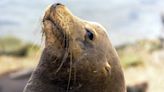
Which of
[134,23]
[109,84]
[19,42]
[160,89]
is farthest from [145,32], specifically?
[109,84]

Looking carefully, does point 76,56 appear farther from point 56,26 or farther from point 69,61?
point 56,26

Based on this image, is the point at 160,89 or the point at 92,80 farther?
the point at 160,89

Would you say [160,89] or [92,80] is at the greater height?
[92,80]

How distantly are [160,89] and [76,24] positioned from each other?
1176 centimetres

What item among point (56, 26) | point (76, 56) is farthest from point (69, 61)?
point (56, 26)

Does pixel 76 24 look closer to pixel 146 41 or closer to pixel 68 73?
pixel 68 73

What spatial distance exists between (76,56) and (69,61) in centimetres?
10

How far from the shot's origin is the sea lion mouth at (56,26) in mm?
5805

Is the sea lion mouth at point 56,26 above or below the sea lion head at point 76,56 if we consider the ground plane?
above

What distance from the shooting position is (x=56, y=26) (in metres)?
5.82

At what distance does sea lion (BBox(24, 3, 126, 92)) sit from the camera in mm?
5824

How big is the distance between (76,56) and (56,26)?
0.37 meters

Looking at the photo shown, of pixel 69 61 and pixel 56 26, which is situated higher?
pixel 56 26

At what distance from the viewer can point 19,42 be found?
94.9ft
